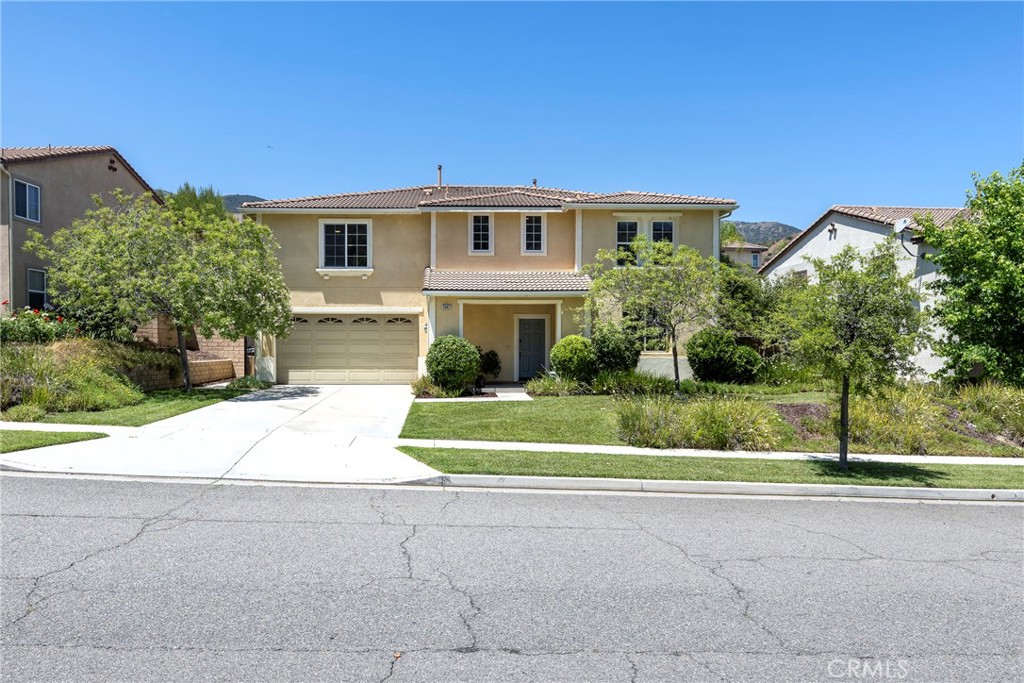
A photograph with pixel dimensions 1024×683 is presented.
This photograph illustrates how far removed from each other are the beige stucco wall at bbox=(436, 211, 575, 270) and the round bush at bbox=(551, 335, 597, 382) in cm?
403

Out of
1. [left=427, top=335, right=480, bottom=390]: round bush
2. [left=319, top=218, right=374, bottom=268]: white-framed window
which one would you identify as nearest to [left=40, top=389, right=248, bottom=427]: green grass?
[left=427, top=335, right=480, bottom=390]: round bush

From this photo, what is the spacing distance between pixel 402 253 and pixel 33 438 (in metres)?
13.4

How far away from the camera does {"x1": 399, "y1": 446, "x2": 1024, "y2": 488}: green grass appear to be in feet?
32.2

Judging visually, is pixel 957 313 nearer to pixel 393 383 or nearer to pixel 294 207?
pixel 393 383

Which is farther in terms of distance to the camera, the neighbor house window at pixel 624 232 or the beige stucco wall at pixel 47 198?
the neighbor house window at pixel 624 232

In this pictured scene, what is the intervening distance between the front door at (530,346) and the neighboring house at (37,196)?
1369cm

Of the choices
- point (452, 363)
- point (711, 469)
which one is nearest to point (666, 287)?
point (452, 363)

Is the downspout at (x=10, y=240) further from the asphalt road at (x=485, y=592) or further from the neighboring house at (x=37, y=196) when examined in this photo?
the asphalt road at (x=485, y=592)

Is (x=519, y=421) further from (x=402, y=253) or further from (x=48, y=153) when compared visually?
(x=48, y=153)

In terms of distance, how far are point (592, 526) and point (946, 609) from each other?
3.20m

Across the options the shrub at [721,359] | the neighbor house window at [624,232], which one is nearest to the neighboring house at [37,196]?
the neighbor house window at [624,232]

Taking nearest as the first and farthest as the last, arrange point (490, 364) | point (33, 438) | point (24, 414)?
point (33, 438) → point (24, 414) → point (490, 364)

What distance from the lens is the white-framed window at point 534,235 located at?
22516 millimetres

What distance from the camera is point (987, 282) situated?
1683cm
